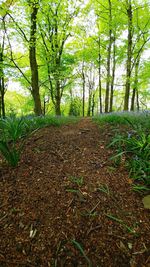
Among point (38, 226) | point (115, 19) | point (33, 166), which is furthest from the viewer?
point (115, 19)

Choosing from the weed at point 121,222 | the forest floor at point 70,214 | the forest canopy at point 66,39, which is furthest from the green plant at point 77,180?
the forest canopy at point 66,39

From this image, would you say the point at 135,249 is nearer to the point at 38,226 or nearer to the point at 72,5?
the point at 38,226

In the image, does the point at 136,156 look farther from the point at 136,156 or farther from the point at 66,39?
the point at 66,39

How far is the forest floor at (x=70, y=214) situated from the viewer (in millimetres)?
1651

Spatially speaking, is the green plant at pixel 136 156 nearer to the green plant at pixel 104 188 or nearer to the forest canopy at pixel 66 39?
the green plant at pixel 104 188

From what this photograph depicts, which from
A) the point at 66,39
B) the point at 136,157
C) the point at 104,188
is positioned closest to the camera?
the point at 104,188

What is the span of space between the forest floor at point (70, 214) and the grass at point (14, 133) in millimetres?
183

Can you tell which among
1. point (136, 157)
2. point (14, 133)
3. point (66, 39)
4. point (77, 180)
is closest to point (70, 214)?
point (77, 180)

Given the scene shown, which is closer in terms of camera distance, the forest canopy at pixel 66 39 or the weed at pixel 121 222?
the weed at pixel 121 222

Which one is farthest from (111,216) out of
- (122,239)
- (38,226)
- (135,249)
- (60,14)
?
(60,14)

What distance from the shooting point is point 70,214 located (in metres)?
2.01

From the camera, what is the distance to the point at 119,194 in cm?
226

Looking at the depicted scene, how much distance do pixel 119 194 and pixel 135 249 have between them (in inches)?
25.2

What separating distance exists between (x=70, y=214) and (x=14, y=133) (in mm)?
1672
